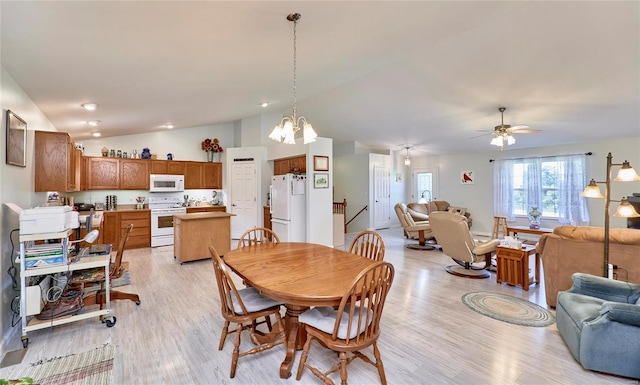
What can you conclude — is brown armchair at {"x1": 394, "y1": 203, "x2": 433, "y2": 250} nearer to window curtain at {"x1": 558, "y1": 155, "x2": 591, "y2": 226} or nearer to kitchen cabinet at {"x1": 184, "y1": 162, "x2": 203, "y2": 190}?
window curtain at {"x1": 558, "y1": 155, "x2": 591, "y2": 226}

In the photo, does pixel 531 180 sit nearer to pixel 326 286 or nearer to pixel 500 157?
pixel 500 157

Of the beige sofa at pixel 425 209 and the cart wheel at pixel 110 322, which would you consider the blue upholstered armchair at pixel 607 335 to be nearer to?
the cart wheel at pixel 110 322

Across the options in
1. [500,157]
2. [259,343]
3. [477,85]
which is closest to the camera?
[259,343]

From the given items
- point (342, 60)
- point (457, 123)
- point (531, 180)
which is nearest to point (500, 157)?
point (531, 180)

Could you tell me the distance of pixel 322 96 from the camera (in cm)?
558

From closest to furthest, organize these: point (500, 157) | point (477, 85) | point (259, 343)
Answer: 1. point (259, 343)
2. point (477, 85)
3. point (500, 157)

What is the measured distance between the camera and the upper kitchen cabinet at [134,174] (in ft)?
20.1

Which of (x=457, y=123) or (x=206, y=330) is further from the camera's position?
(x=457, y=123)

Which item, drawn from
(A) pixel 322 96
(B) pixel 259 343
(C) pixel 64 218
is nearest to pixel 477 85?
(A) pixel 322 96

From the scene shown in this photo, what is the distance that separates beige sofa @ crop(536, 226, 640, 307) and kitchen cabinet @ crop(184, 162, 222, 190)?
6.74 metres

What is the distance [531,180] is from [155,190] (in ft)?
29.9

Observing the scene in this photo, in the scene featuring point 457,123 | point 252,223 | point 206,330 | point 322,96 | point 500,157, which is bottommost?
point 206,330

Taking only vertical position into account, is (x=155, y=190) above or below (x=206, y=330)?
above

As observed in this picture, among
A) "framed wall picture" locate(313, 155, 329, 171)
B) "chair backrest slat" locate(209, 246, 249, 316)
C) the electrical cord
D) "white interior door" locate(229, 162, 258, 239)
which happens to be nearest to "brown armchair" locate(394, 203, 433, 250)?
"framed wall picture" locate(313, 155, 329, 171)
